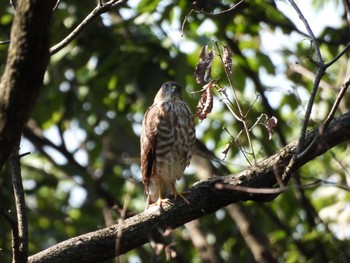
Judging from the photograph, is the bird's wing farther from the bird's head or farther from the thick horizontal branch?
the thick horizontal branch

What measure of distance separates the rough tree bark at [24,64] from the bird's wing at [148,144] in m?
3.44

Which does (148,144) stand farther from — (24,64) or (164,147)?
(24,64)

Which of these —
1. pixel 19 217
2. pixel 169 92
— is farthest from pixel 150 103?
pixel 19 217

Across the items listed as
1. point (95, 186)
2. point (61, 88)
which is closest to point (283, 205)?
point (95, 186)

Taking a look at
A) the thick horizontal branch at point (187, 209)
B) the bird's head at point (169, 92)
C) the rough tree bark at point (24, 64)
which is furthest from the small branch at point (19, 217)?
the bird's head at point (169, 92)

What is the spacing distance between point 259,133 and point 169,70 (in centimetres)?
147

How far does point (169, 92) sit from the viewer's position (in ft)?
22.6

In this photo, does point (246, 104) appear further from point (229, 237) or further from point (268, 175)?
point (268, 175)

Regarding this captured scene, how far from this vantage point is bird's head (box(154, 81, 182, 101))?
683 cm

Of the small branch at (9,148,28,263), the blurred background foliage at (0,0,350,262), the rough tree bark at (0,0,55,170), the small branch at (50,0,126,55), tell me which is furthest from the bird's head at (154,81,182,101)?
the rough tree bark at (0,0,55,170)

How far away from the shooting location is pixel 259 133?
855 centimetres

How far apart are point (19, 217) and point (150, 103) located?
349cm

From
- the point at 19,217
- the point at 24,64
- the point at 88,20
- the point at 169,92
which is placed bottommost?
the point at 24,64

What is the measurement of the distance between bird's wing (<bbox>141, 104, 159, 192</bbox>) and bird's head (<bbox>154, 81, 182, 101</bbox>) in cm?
30
